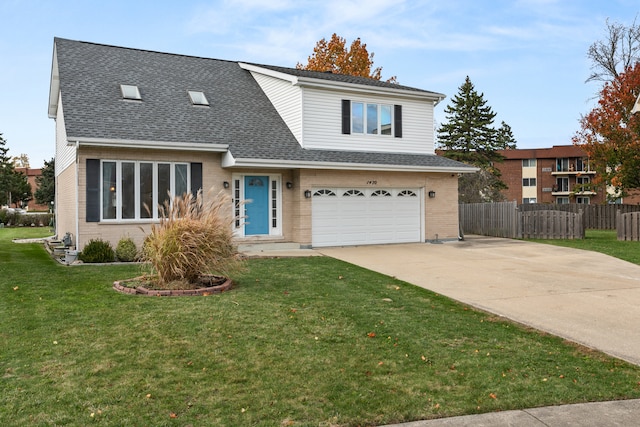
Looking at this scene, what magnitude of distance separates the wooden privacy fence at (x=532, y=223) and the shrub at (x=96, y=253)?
51.2ft

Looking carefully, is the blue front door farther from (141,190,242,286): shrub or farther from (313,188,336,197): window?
(141,190,242,286): shrub

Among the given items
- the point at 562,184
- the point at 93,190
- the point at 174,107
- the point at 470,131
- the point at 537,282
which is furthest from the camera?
the point at 562,184

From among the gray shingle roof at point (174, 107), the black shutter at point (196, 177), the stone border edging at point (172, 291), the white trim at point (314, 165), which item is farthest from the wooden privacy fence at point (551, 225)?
the stone border edging at point (172, 291)

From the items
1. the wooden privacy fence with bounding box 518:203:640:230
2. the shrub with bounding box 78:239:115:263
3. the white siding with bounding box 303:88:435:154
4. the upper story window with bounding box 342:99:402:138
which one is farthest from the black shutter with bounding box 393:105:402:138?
the wooden privacy fence with bounding box 518:203:640:230

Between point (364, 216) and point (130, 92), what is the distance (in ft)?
27.9

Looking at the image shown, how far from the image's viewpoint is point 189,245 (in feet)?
26.8

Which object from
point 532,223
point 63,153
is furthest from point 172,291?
point 532,223

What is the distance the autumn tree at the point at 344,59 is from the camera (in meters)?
33.3

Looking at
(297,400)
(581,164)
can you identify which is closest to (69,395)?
(297,400)

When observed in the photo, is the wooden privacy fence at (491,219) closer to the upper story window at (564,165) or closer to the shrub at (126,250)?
the shrub at (126,250)

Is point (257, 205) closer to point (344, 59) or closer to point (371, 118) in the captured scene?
point (371, 118)

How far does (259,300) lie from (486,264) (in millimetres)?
6932

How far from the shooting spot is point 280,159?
1499cm

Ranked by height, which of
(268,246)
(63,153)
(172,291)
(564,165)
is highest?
(564,165)
